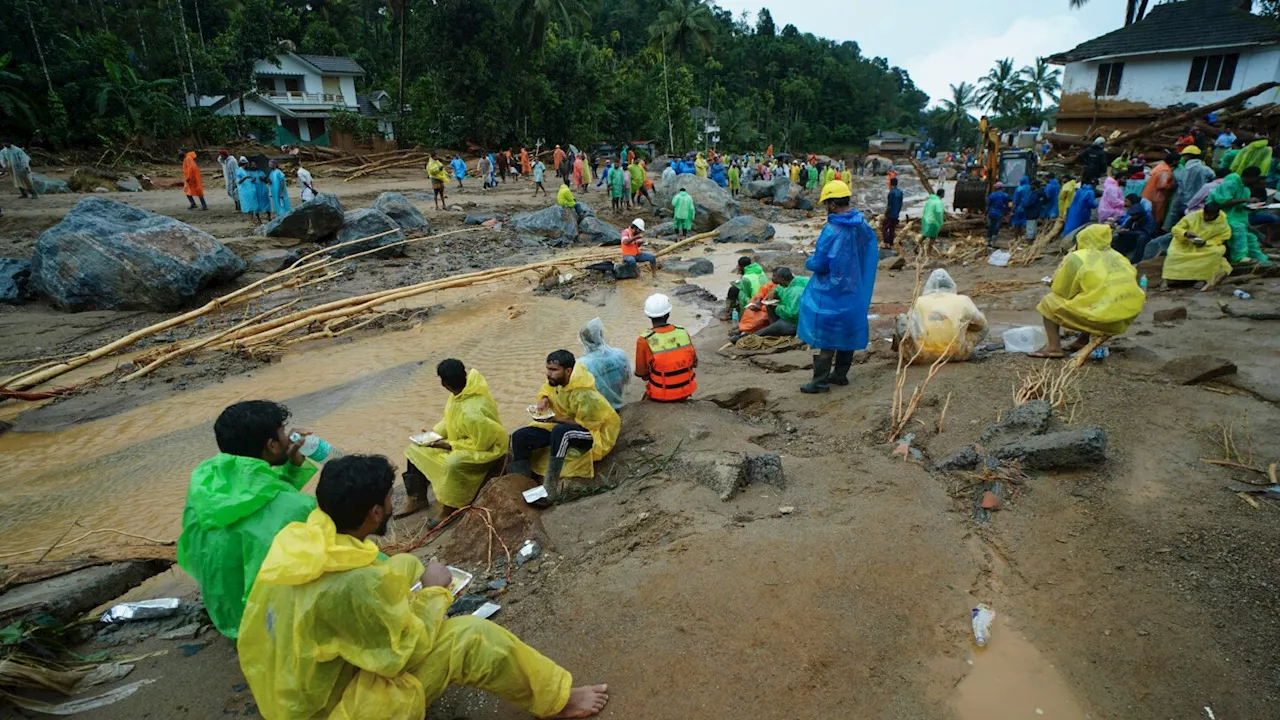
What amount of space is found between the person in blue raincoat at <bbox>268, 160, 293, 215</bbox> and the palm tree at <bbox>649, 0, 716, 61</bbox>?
27710 mm

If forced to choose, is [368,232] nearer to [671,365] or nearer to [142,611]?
[671,365]

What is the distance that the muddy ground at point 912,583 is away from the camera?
2.37 metres

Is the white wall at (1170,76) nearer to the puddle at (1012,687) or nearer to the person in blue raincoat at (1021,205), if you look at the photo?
the person in blue raincoat at (1021,205)

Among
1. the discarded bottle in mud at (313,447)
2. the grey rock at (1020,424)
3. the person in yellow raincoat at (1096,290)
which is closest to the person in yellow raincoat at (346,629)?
the discarded bottle in mud at (313,447)

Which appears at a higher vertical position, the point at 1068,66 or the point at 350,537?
the point at 1068,66

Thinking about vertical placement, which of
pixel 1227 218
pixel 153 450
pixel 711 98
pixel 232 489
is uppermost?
pixel 711 98

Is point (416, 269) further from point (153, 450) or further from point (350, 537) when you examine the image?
point (350, 537)

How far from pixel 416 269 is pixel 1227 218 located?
12433 millimetres

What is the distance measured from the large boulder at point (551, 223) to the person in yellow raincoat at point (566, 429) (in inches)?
466

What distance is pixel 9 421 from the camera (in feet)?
21.6

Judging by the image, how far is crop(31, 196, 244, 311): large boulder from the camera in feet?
31.4

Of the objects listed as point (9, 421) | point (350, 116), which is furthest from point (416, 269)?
point (350, 116)

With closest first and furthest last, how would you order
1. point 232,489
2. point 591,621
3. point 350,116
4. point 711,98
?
point 232,489 → point 591,621 → point 350,116 → point 711,98

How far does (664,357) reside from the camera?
16.1ft
